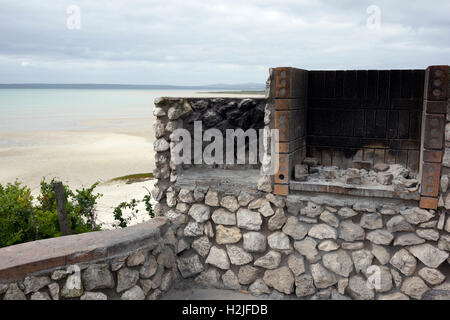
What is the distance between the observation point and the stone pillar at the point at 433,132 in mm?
3920

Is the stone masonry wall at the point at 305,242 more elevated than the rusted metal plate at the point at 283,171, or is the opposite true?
the rusted metal plate at the point at 283,171

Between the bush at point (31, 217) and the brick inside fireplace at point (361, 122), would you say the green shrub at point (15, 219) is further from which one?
the brick inside fireplace at point (361, 122)

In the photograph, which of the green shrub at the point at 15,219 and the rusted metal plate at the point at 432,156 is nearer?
the rusted metal plate at the point at 432,156

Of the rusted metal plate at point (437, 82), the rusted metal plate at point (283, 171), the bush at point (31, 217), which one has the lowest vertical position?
the bush at point (31, 217)

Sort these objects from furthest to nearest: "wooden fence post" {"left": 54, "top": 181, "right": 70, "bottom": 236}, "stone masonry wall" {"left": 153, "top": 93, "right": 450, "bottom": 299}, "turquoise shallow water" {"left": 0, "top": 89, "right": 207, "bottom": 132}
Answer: "turquoise shallow water" {"left": 0, "top": 89, "right": 207, "bottom": 132}
"wooden fence post" {"left": 54, "top": 181, "right": 70, "bottom": 236}
"stone masonry wall" {"left": 153, "top": 93, "right": 450, "bottom": 299}

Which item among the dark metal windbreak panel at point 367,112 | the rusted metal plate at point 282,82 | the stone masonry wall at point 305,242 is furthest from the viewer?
the dark metal windbreak panel at point 367,112

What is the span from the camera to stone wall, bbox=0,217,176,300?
12.2 feet

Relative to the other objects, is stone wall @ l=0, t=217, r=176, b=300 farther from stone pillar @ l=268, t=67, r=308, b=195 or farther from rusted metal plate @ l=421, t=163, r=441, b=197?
rusted metal plate @ l=421, t=163, r=441, b=197

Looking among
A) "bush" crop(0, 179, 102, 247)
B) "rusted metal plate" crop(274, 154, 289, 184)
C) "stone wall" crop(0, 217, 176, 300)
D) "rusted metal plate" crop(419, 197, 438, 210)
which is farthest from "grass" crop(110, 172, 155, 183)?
"rusted metal plate" crop(419, 197, 438, 210)

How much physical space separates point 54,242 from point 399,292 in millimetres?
3484

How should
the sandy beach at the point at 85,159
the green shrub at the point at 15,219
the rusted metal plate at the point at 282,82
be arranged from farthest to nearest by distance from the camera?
the sandy beach at the point at 85,159 → the green shrub at the point at 15,219 → the rusted metal plate at the point at 282,82

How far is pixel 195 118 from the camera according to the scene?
→ 536 cm

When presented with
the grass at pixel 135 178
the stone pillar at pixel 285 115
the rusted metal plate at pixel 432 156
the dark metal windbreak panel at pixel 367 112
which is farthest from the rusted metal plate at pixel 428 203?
the grass at pixel 135 178

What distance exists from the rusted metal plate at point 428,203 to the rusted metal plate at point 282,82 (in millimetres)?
1666
